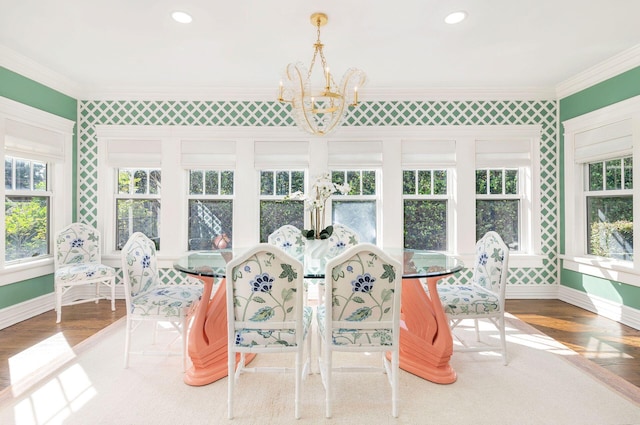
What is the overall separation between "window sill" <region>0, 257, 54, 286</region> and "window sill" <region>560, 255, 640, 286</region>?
604cm

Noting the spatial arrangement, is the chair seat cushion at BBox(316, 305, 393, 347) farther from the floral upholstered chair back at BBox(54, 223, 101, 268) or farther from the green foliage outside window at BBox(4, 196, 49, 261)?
the green foliage outside window at BBox(4, 196, 49, 261)

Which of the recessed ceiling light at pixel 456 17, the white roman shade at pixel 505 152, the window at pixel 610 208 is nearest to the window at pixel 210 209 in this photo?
the recessed ceiling light at pixel 456 17

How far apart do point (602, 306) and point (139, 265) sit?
457 cm

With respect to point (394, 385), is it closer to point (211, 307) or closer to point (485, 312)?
point (485, 312)

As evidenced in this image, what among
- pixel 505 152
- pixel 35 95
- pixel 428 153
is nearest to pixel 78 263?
pixel 35 95

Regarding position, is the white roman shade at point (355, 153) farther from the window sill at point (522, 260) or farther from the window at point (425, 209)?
the window sill at point (522, 260)

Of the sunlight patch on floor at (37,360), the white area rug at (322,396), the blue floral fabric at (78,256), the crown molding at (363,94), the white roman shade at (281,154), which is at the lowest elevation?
the white area rug at (322,396)

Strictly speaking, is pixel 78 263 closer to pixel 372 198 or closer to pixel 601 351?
pixel 372 198

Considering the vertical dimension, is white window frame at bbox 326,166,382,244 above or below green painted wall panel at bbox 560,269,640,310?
above

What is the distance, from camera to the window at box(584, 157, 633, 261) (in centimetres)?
356

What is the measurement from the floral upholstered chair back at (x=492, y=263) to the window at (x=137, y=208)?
3756 mm

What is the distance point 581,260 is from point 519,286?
28.9 inches

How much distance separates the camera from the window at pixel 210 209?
441 cm

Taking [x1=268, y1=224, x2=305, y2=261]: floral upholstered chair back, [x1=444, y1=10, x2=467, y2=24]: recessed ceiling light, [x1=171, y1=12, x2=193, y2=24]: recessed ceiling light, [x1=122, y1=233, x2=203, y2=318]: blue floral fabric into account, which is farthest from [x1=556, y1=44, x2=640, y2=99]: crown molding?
[x1=122, y1=233, x2=203, y2=318]: blue floral fabric
